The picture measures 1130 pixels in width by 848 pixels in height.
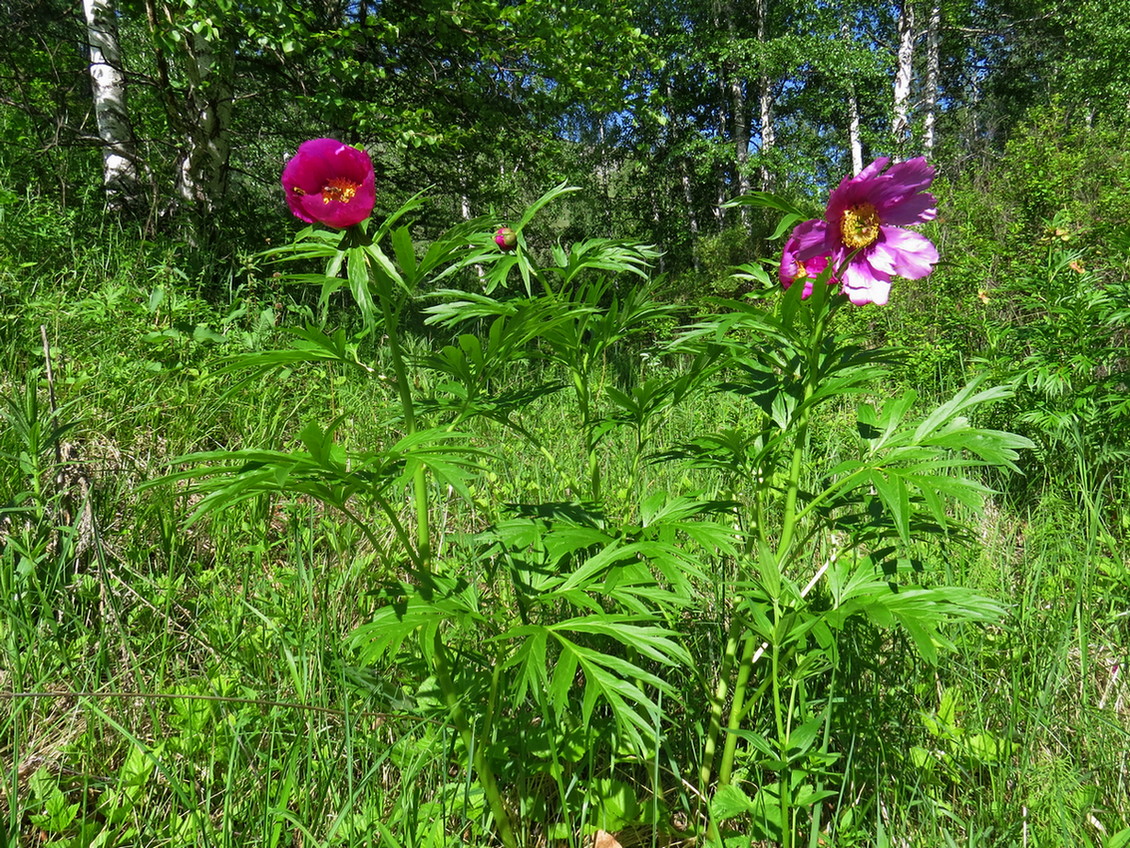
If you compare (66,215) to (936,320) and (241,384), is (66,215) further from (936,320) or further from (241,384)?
(936,320)

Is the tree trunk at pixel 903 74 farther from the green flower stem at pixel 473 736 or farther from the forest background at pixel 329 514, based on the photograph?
the green flower stem at pixel 473 736

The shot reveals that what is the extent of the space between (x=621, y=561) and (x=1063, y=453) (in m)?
2.54

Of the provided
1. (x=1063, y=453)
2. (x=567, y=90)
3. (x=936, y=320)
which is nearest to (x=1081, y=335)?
(x=1063, y=453)

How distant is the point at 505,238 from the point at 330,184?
364mm

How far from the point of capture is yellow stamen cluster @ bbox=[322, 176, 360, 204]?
3.17ft

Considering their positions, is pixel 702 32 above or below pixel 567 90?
above

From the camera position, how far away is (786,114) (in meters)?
17.3

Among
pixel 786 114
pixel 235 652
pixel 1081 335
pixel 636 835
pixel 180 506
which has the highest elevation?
pixel 786 114

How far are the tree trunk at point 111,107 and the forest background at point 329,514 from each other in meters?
0.02

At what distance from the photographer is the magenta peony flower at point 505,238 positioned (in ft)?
4.06

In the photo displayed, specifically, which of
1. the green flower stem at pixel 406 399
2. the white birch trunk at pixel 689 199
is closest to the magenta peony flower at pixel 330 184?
the green flower stem at pixel 406 399

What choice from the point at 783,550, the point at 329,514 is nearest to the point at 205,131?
the point at 329,514

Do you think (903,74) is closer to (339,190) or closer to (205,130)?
(205,130)

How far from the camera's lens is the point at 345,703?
45.2 inches
